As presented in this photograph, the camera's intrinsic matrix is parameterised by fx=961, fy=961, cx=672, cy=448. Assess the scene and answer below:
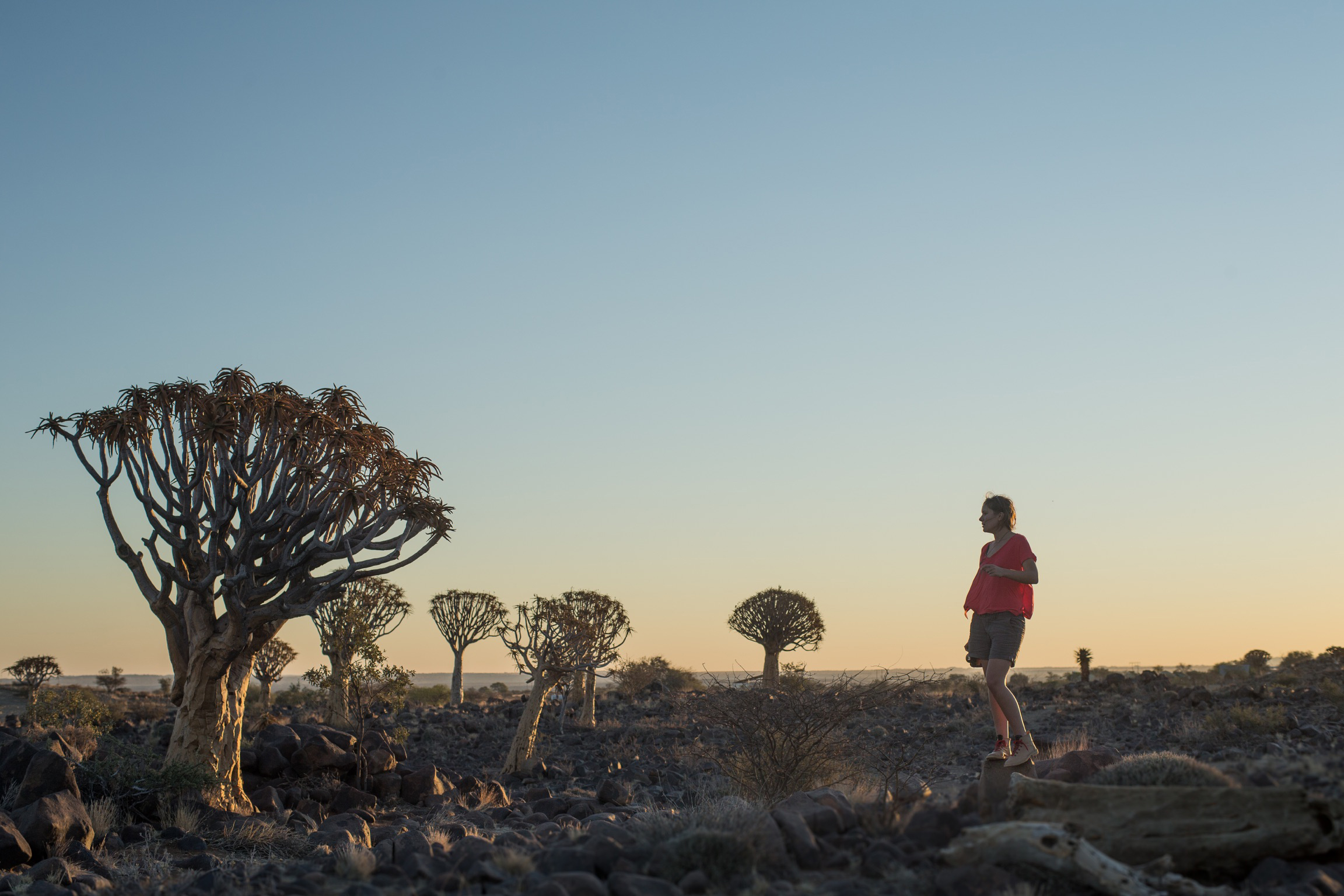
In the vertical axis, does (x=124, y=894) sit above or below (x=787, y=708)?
below

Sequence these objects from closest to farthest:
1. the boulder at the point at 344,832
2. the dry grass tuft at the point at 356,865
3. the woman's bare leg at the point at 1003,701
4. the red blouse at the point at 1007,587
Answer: the dry grass tuft at the point at 356,865 < the woman's bare leg at the point at 1003,701 < the red blouse at the point at 1007,587 < the boulder at the point at 344,832

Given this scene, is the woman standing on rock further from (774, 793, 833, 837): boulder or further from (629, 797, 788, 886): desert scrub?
(629, 797, 788, 886): desert scrub

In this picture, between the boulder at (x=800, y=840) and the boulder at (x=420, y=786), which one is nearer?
the boulder at (x=800, y=840)

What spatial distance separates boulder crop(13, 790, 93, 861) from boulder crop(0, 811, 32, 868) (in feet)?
0.44

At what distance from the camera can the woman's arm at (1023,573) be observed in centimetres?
645

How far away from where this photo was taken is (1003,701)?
6500 mm

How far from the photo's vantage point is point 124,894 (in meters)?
5.91

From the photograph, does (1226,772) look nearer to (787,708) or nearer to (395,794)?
(787,708)

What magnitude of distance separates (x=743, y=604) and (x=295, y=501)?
62.2 feet

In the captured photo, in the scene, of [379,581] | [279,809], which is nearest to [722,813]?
[279,809]

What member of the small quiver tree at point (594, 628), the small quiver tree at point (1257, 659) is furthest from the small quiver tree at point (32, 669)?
the small quiver tree at point (1257, 659)

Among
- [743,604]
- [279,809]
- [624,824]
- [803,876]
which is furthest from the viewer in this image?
[743,604]

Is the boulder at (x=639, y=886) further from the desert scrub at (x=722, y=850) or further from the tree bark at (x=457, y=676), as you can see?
the tree bark at (x=457, y=676)

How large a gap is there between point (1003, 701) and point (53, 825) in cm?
792
